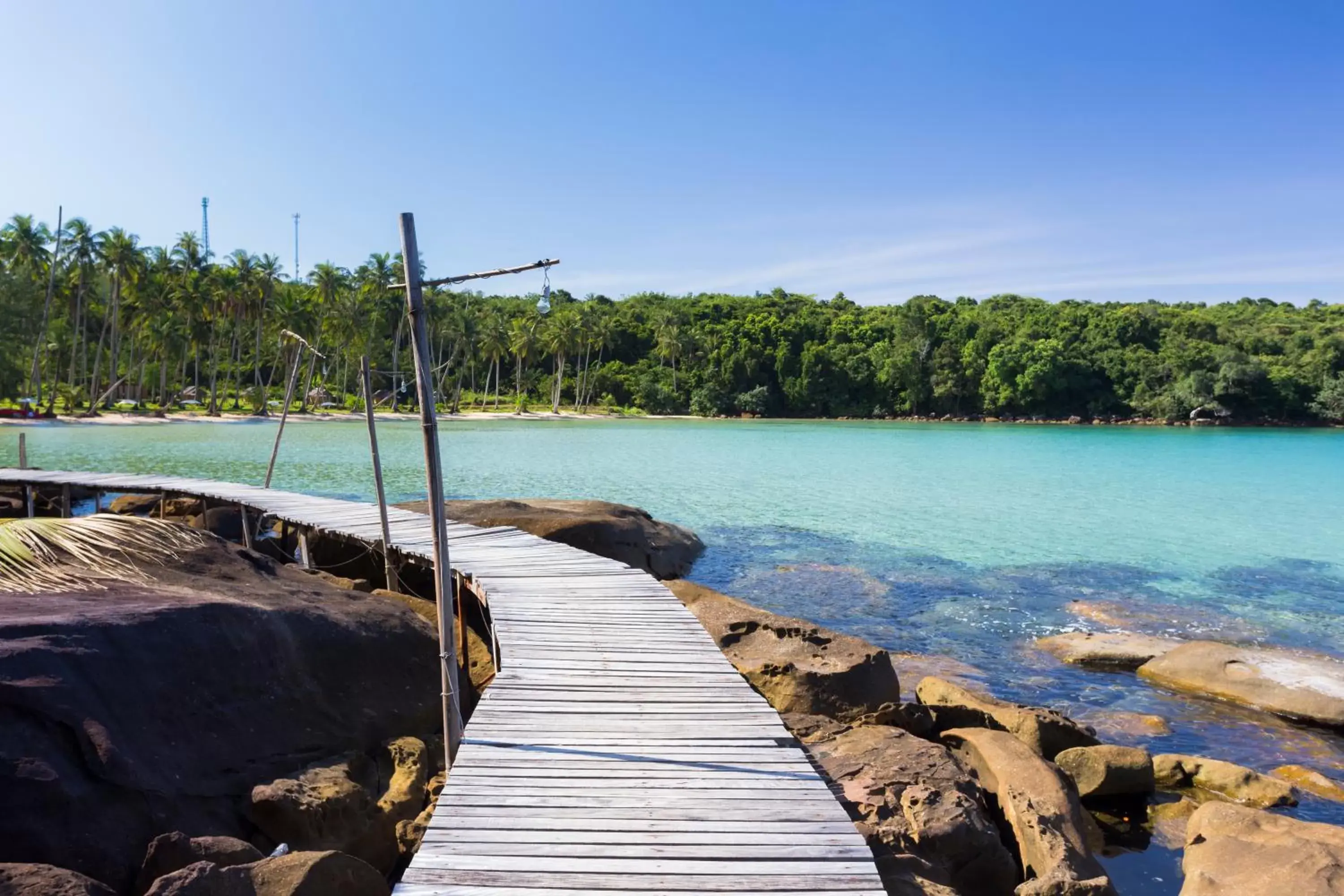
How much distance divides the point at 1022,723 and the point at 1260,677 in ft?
16.2

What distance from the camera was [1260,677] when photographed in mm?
11594

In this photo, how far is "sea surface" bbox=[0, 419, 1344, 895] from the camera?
488 inches

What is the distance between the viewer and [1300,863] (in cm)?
584

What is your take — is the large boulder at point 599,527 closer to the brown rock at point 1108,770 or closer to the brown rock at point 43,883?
the brown rock at point 1108,770

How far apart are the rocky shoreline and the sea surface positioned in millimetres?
917

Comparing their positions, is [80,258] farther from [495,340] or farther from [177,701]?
[177,701]

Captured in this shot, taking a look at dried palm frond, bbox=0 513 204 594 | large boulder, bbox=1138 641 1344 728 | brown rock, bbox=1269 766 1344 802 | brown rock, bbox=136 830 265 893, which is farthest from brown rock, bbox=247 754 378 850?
large boulder, bbox=1138 641 1344 728


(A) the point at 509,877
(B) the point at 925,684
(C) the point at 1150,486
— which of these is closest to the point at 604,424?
(C) the point at 1150,486

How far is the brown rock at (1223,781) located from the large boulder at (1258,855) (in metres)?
1.75

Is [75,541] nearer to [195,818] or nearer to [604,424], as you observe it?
[195,818]

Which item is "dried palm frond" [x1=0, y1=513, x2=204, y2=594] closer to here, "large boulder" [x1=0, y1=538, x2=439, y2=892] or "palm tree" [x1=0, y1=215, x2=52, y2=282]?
"large boulder" [x1=0, y1=538, x2=439, y2=892]

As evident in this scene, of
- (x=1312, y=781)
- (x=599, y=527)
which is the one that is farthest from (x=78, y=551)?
(x=1312, y=781)

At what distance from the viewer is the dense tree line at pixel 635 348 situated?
63.5 meters

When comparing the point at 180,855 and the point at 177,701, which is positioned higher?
the point at 177,701
